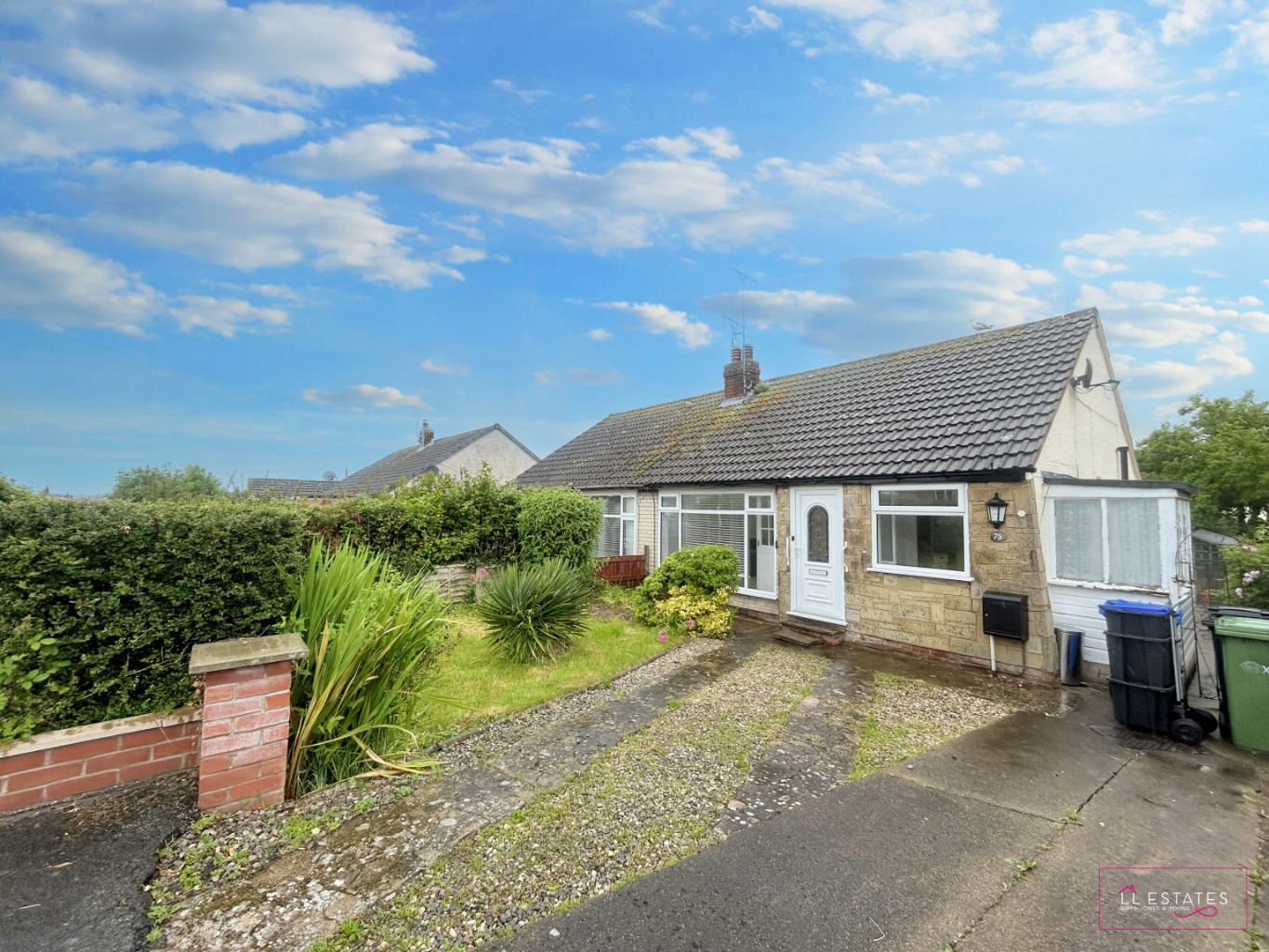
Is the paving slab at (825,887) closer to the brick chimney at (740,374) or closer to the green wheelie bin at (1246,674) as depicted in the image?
the green wheelie bin at (1246,674)

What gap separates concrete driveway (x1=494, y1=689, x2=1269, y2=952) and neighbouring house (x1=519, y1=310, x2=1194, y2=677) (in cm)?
279

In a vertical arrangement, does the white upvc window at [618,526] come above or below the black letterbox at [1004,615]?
above

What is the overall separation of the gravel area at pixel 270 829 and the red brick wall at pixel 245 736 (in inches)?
4.4

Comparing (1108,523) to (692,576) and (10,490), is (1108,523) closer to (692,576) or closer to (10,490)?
(692,576)

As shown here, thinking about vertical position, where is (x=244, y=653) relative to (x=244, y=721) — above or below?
above

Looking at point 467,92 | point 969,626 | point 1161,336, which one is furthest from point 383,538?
point 1161,336

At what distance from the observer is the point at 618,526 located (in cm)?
1482

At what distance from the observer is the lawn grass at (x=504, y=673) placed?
5055mm

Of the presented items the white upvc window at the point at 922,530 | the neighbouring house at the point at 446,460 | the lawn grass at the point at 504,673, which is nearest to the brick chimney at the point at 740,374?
the white upvc window at the point at 922,530

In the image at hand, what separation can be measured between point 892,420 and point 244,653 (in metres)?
9.83

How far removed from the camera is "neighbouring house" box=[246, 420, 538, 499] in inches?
1148

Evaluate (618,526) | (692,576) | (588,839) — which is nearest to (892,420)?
(692,576)

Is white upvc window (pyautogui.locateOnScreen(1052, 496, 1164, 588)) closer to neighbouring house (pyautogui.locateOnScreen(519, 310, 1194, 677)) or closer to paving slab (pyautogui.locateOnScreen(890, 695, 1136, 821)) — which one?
neighbouring house (pyautogui.locateOnScreen(519, 310, 1194, 677))

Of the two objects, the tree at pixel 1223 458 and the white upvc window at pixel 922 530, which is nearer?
the white upvc window at pixel 922 530
